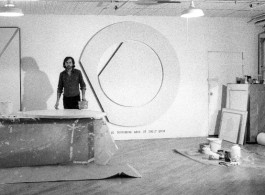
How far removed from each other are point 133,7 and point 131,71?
1479 millimetres

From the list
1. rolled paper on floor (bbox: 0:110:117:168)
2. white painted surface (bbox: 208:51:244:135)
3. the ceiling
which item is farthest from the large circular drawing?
rolled paper on floor (bbox: 0:110:117:168)

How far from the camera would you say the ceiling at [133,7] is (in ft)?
23.9

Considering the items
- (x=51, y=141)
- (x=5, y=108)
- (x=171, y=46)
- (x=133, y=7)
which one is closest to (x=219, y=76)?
(x=171, y=46)

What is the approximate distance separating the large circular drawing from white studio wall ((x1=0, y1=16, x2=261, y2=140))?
Result: 0.18 ft

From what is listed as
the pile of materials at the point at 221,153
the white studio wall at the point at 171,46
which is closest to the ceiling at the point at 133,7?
the white studio wall at the point at 171,46

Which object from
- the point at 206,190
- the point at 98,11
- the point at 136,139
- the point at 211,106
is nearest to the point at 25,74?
the point at 98,11

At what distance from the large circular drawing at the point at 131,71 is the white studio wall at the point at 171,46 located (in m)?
0.06

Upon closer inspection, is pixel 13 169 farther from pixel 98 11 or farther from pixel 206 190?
pixel 98 11

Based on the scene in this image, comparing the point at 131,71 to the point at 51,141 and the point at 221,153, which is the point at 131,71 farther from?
the point at 51,141

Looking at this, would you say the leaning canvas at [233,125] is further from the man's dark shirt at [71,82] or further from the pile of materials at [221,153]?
the man's dark shirt at [71,82]

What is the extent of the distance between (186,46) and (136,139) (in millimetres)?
2413

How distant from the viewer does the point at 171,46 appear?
29.0 ft

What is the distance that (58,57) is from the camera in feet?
27.2

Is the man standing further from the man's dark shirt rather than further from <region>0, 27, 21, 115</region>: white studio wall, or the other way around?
<region>0, 27, 21, 115</region>: white studio wall
